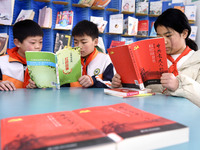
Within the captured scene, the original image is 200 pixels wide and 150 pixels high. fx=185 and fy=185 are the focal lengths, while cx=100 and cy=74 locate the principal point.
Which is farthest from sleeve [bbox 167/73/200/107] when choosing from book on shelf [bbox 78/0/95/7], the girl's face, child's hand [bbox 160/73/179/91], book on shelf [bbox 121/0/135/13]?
book on shelf [bbox 121/0/135/13]

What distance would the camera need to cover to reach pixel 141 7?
394cm

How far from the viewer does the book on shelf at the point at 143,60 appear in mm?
983

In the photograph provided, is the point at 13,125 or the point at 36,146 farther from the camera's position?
the point at 13,125

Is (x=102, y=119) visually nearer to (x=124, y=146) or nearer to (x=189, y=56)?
(x=124, y=146)

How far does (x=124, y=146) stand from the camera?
0.34 metres

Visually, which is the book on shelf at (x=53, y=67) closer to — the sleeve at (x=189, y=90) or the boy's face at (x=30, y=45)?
the boy's face at (x=30, y=45)

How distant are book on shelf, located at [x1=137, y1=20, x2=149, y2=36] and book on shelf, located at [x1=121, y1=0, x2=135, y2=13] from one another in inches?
14.5

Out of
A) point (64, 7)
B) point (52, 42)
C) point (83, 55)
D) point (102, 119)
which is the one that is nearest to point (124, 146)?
point (102, 119)

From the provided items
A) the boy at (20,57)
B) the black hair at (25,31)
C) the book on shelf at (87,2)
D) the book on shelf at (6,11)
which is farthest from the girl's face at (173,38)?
the book on shelf at (6,11)

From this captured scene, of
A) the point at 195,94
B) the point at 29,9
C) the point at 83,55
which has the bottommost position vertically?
the point at 195,94

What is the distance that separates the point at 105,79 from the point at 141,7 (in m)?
2.82

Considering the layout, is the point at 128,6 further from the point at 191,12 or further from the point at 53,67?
the point at 53,67

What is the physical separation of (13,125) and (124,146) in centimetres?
26

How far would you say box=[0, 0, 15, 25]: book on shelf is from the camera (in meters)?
2.69
